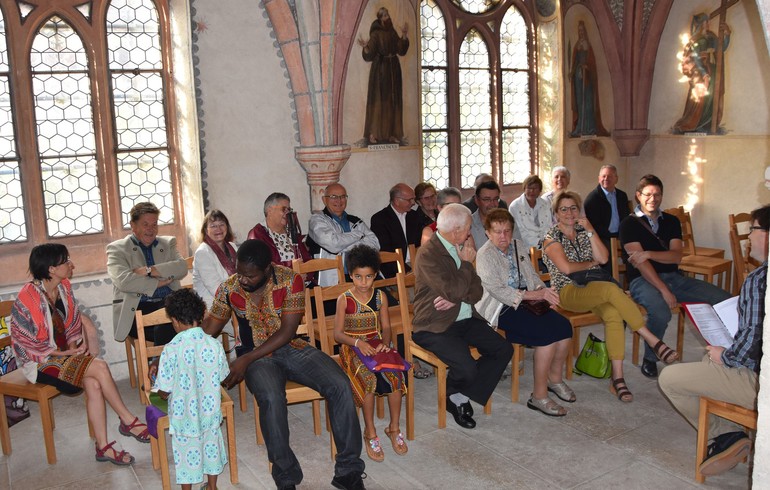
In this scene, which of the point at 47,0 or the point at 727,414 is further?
the point at 47,0

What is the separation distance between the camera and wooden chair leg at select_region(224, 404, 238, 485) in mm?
3789

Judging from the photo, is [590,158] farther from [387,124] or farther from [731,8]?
[387,124]

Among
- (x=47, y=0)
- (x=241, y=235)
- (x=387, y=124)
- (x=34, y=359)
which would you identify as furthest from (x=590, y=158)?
(x=34, y=359)

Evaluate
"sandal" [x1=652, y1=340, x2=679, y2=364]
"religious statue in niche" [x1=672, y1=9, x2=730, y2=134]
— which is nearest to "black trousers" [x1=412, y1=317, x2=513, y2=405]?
"sandal" [x1=652, y1=340, x2=679, y2=364]

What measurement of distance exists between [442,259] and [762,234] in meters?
1.84

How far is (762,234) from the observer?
4016mm

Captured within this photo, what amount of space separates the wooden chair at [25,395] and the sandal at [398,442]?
75.6 inches

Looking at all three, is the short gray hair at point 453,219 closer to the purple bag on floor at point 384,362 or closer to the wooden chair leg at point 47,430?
the purple bag on floor at point 384,362

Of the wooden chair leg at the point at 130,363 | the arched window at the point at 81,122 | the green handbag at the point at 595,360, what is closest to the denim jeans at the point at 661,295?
the green handbag at the point at 595,360

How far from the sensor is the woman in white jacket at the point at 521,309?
4.76 meters

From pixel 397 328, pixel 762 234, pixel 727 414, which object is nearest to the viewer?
pixel 727 414

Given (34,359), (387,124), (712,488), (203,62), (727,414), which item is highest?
(203,62)

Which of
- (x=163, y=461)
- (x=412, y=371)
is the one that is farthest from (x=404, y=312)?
(x=163, y=461)

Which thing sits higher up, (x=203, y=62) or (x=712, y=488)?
(x=203, y=62)
